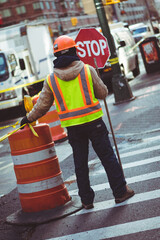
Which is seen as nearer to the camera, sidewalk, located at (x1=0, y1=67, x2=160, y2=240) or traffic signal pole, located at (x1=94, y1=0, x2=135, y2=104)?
sidewalk, located at (x1=0, y1=67, x2=160, y2=240)

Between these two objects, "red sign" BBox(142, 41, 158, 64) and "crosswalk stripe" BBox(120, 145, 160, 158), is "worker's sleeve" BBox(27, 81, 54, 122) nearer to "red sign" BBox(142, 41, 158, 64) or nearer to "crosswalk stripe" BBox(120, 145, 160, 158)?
"crosswalk stripe" BBox(120, 145, 160, 158)

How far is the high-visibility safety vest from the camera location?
5.66 metres

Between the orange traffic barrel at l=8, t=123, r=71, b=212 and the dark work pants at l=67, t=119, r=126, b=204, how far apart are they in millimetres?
431

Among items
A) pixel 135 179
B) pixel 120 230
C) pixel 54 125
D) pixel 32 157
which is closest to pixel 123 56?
pixel 54 125

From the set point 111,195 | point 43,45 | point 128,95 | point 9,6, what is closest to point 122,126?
point 128,95

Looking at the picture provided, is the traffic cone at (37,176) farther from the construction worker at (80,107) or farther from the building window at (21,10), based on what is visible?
the building window at (21,10)

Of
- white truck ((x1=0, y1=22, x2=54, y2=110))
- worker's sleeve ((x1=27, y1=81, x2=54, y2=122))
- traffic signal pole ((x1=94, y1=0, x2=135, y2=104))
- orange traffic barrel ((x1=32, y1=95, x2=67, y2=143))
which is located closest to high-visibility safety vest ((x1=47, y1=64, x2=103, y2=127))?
worker's sleeve ((x1=27, y1=81, x2=54, y2=122))

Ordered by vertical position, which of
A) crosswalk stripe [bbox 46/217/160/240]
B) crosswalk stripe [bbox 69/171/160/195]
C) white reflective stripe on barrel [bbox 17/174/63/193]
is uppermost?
white reflective stripe on barrel [bbox 17/174/63/193]

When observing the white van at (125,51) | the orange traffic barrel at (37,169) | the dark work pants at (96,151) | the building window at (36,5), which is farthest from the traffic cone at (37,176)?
the building window at (36,5)

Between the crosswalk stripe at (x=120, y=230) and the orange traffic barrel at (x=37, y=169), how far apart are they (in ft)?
3.28

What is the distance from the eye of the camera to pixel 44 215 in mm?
5988

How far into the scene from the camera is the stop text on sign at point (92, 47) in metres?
8.55

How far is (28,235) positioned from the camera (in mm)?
5566

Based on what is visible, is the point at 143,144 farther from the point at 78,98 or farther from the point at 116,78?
the point at 116,78
